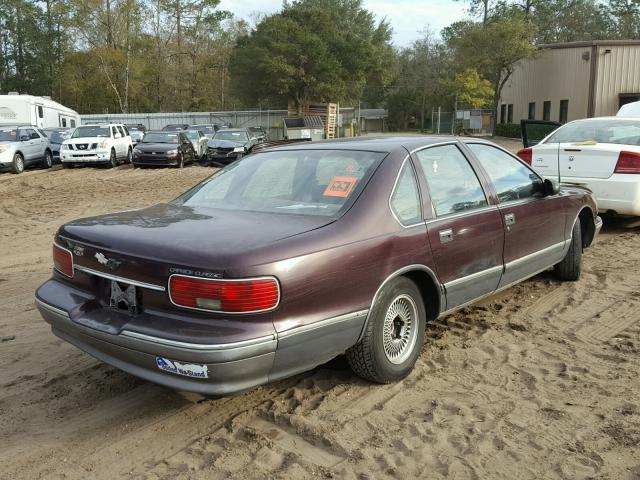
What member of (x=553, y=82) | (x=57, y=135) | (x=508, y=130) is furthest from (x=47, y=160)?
(x=553, y=82)

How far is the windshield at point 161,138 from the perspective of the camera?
21.5m

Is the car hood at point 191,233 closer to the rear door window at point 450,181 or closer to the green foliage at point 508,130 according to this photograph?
the rear door window at point 450,181

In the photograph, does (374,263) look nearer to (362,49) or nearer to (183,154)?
(183,154)

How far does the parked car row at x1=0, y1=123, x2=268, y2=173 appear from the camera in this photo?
19.8m

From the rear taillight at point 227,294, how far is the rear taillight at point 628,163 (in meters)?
6.42

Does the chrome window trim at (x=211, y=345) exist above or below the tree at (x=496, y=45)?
below

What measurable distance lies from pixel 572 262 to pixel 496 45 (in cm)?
3471

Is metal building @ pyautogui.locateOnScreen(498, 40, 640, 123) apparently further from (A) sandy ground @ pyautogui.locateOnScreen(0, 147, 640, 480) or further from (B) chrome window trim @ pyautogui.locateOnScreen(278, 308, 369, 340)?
(B) chrome window trim @ pyautogui.locateOnScreen(278, 308, 369, 340)

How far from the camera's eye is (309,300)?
3.13m

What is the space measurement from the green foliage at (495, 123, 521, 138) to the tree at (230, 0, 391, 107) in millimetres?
10038

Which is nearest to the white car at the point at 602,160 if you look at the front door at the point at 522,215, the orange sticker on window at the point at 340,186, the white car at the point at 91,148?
the front door at the point at 522,215

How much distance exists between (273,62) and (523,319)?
36814 millimetres

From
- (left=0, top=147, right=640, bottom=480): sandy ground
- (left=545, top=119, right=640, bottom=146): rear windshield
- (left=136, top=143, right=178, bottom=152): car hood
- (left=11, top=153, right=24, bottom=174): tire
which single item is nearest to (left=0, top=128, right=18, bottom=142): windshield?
(left=11, top=153, right=24, bottom=174): tire

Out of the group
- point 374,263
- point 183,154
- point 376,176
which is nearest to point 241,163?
point 376,176
